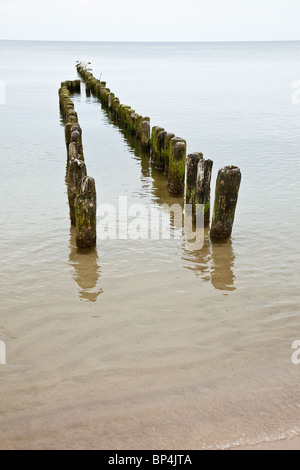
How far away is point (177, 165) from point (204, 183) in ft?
7.15

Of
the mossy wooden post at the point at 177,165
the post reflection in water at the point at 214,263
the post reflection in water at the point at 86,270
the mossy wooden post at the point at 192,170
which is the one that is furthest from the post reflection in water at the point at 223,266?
the mossy wooden post at the point at 177,165

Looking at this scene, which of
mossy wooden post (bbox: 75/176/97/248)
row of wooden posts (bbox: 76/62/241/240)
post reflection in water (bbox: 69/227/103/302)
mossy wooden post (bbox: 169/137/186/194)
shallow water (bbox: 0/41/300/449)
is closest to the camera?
shallow water (bbox: 0/41/300/449)

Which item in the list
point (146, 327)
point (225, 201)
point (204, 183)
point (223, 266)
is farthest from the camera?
point (204, 183)

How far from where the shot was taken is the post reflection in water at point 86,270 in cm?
625

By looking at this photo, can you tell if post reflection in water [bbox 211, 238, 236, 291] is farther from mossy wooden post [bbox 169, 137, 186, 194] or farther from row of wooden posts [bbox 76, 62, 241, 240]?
mossy wooden post [bbox 169, 137, 186, 194]

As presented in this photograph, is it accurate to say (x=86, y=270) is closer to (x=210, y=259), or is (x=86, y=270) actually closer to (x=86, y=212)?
(x=86, y=212)

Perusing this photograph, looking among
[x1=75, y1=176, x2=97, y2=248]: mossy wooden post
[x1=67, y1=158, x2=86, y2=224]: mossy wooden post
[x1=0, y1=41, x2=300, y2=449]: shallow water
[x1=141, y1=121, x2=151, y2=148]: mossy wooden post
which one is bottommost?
[x1=0, y1=41, x2=300, y2=449]: shallow water

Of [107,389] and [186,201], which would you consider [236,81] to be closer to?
[186,201]

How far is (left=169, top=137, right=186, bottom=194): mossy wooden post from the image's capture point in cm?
1011

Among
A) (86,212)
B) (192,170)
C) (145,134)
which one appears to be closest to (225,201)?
(192,170)

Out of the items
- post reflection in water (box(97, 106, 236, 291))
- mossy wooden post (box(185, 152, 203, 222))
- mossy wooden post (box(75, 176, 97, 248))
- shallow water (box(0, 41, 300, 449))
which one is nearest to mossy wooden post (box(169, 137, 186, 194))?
post reflection in water (box(97, 106, 236, 291))

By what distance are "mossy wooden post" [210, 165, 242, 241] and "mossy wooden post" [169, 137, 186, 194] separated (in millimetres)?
2670

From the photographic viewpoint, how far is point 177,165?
10188 mm

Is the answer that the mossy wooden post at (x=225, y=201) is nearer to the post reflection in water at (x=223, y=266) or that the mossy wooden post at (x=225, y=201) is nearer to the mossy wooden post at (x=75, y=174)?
the post reflection in water at (x=223, y=266)
